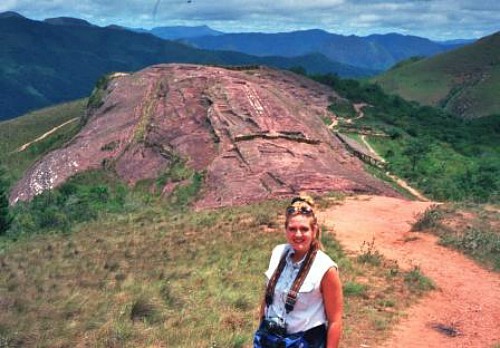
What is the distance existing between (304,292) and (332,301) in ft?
0.74

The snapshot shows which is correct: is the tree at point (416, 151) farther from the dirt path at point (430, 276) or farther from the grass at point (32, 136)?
the grass at point (32, 136)

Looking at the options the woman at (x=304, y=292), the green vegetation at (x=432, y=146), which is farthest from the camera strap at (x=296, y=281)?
the green vegetation at (x=432, y=146)

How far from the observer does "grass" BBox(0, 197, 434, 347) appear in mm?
7508

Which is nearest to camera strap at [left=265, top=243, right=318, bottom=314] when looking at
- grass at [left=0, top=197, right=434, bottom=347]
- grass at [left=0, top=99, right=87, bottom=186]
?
grass at [left=0, top=197, right=434, bottom=347]

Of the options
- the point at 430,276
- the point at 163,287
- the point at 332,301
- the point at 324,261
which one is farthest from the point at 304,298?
the point at 430,276

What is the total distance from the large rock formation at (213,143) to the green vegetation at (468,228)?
5.84m

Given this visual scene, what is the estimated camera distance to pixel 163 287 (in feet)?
32.5

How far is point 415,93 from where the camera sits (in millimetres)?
106312

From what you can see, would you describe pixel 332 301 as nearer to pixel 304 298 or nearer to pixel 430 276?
pixel 304 298

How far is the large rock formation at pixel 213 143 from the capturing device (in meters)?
22.2

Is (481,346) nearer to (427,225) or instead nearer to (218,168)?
(427,225)

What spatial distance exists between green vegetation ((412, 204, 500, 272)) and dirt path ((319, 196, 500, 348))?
0.32 meters

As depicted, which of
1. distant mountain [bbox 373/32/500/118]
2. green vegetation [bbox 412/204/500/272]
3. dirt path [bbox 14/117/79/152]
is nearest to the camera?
green vegetation [bbox 412/204/500/272]

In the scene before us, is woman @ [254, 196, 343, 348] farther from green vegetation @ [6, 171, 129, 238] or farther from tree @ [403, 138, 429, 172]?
tree @ [403, 138, 429, 172]
